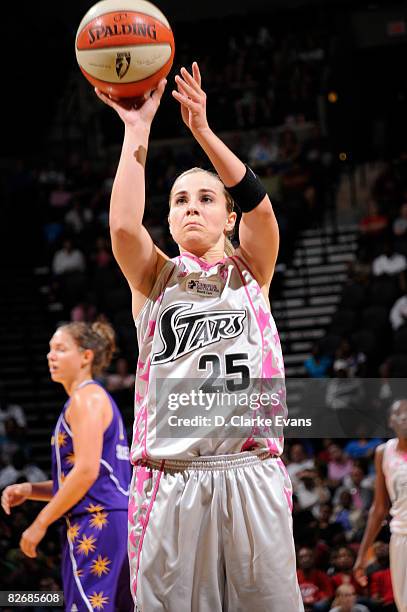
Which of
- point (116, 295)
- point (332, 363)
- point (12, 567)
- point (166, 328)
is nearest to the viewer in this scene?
point (166, 328)

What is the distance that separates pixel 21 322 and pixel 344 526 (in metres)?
6.09

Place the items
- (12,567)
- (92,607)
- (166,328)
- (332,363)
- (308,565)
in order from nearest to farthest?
(166,328) < (92,607) < (308,565) < (12,567) < (332,363)

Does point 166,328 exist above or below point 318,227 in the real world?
below

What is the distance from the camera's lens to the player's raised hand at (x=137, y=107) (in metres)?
3.12

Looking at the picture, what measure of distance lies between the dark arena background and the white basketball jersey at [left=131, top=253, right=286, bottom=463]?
3.55 metres

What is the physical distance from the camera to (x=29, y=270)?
12898mm

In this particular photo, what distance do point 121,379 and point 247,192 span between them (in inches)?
272

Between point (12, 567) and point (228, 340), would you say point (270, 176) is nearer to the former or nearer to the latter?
point (12, 567)

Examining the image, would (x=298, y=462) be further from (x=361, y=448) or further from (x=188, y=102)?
(x=188, y=102)

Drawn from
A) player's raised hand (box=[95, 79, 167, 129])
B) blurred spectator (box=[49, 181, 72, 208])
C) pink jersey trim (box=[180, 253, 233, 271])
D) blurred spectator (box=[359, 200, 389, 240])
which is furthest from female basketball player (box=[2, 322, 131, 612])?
blurred spectator (box=[49, 181, 72, 208])

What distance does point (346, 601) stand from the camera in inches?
230

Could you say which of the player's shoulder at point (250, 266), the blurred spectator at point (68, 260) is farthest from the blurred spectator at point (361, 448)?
the player's shoulder at point (250, 266)

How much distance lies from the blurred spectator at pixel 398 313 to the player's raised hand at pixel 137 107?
21.8ft

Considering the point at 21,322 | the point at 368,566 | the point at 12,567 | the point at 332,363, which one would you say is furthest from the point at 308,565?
the point at 21,322
